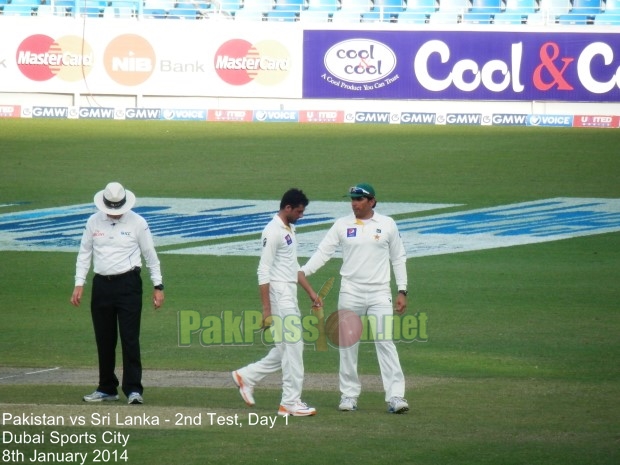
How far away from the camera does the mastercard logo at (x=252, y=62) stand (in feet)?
140

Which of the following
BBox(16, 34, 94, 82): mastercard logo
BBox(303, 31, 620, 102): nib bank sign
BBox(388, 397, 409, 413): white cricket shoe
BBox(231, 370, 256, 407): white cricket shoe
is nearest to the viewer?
BBox(388, 397, 409, 413): white cricket shoe

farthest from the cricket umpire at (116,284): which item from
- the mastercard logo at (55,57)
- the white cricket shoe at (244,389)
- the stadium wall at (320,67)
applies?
the mastercard logo at (55,57)

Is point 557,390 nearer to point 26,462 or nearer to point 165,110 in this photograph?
point 26,462

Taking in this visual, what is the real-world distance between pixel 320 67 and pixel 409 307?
86.4ft

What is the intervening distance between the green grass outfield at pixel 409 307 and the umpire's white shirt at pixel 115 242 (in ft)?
4.04

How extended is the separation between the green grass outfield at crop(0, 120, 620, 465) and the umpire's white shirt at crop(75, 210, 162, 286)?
1.23 metres

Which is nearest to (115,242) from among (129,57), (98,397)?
(98,397)

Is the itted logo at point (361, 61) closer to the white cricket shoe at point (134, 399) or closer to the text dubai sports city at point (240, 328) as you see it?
the text dubai sports city at point (240, 328)

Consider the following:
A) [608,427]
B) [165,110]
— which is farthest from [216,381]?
[165,110]

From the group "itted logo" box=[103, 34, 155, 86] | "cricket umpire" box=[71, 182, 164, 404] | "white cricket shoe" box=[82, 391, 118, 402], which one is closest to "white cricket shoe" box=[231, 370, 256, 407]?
"cricket umpire" box=[71, 182, 164, 404]

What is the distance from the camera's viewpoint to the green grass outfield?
901cm

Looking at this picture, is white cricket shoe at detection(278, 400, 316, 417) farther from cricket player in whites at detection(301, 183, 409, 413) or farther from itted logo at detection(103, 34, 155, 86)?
itted logo at detection(103, 34, 155, 86)

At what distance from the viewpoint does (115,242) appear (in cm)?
1056

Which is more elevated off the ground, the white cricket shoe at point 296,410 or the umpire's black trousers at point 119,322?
the umpire's black trousers at point 119,322
